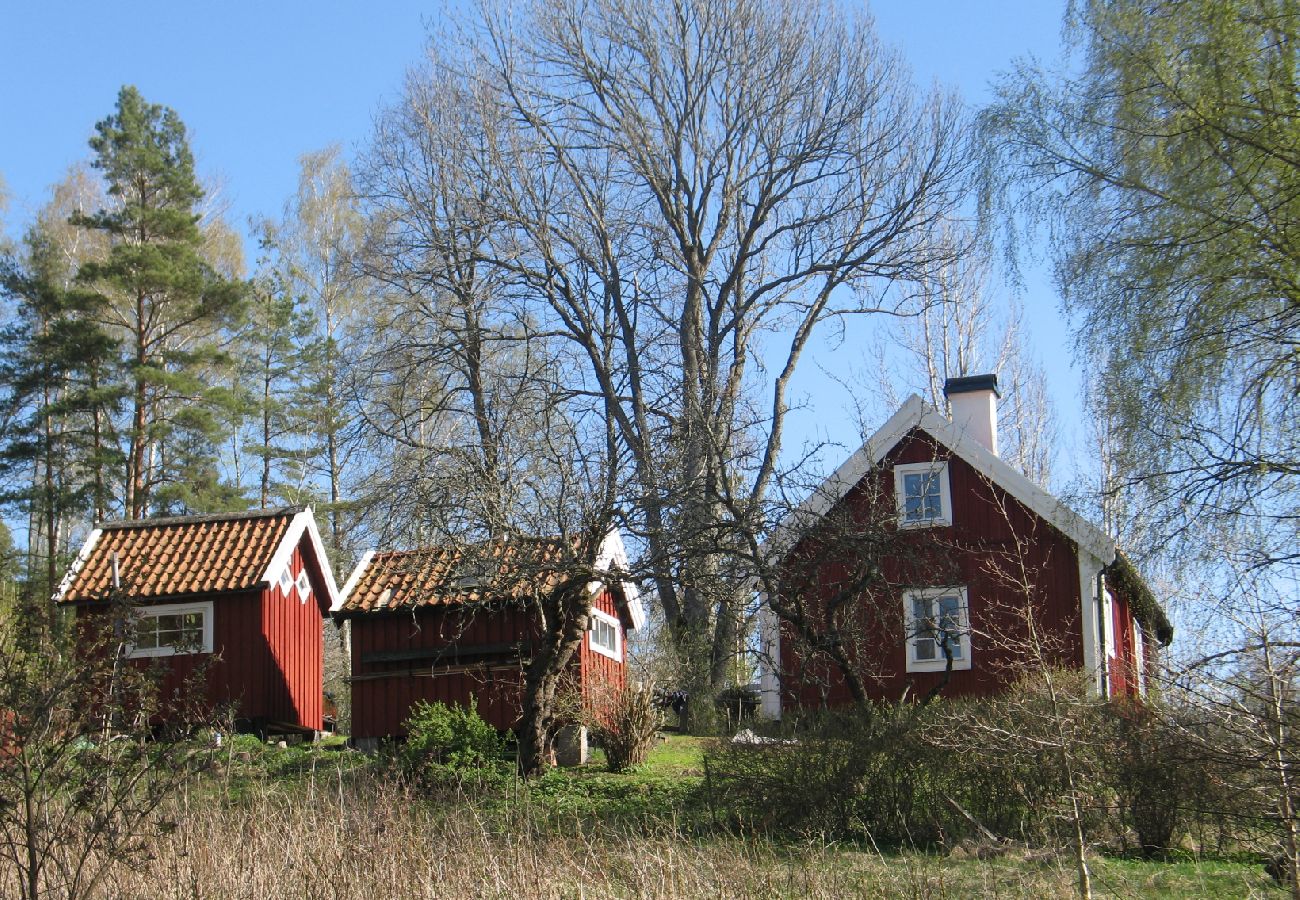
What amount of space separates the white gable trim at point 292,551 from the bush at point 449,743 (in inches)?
158

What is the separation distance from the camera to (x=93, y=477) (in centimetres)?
2933

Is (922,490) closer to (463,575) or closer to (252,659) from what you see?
(463,575)

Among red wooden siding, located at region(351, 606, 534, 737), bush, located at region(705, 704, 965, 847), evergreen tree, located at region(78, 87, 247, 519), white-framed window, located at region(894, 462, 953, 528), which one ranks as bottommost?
bush, located at region(705, 704, 965, 847)

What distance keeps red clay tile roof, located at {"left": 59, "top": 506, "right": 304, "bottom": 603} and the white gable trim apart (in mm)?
94

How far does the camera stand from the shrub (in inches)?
664

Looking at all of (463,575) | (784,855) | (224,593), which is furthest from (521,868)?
(224,593)

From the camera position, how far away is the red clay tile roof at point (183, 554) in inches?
840

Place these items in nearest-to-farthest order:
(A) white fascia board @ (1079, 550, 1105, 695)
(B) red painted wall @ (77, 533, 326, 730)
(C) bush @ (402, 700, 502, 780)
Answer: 1. (C) bush @ (402, 700, 502, 780)
2. (A) white fascia board @ (1079, 550, 1105, 695)
3. (B) red painted wall @ (77, 533, 326, 730)

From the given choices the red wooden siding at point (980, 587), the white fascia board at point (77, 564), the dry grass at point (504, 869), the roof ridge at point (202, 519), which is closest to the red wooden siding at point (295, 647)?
the roof ridge at point (202, 519)

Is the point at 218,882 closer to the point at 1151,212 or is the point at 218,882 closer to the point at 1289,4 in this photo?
the point at 1151,212

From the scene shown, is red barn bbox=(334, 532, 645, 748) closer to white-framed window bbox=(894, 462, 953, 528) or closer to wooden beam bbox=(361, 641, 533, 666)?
wooden beam bbox=(361, 641, 533, 666)

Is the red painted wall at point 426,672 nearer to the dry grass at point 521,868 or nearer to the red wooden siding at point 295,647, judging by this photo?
the red wooden siding at point 295,647

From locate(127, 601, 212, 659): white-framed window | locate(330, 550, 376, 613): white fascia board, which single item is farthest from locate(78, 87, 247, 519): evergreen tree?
locate(330, 550, 376, 613): white fascia board

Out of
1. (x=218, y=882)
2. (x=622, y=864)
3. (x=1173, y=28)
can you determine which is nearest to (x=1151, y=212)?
(x=1173, y=28)
